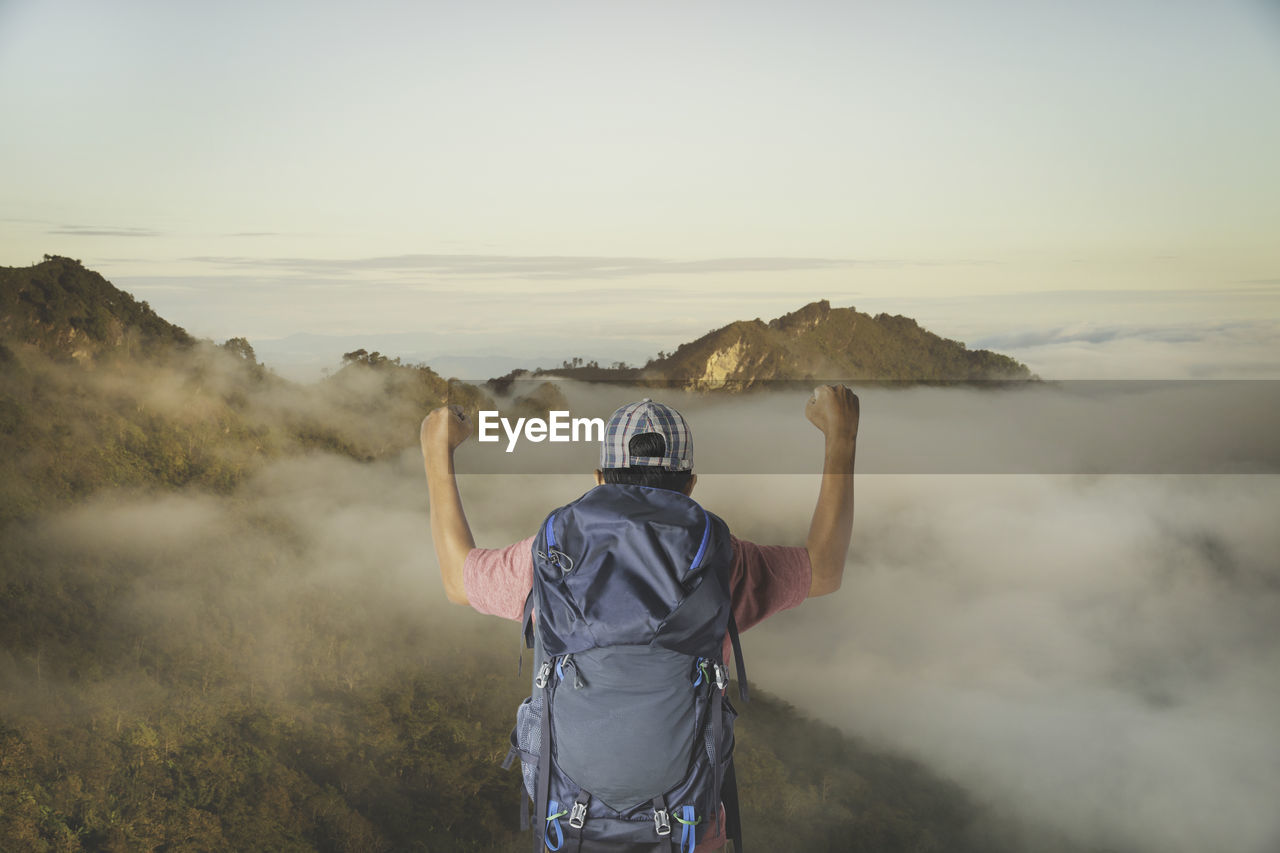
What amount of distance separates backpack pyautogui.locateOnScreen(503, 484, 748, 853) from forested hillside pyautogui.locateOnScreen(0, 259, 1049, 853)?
1630 cm

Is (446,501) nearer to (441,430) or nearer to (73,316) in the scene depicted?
(441,430)

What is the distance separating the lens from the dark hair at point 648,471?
8.21 feet

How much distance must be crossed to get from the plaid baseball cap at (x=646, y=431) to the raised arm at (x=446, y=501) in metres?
0.48

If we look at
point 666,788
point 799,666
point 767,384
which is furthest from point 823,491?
point 799,666

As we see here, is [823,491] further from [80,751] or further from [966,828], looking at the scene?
[966,828]

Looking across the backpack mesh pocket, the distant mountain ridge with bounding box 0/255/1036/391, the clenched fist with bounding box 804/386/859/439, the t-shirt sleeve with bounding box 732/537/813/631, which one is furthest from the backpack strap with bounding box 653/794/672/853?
the distant mountain ridge with bounding box 0/255/1036/391

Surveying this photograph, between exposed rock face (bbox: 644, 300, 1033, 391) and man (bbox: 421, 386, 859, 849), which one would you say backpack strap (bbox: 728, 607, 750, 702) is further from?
exposed rock face (bbox: 644, 300, 1033, 391)

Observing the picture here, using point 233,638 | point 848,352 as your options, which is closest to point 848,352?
point 848,352

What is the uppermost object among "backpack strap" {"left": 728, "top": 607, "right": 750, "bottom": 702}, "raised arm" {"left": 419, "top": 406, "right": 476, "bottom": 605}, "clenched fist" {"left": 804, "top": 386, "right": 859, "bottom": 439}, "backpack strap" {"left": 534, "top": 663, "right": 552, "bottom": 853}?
"clenched fist" {"left": 804, "top": 386, "right": 859, "bottom": 439}

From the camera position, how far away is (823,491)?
2621 mm

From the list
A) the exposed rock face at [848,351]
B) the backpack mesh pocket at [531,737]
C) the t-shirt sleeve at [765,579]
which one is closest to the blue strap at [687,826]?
the backpack mesh pocket at [531,737]

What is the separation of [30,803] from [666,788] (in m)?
25.2

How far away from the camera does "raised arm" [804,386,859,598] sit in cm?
258

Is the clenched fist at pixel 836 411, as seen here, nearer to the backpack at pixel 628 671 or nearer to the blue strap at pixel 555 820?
the backpack at pixel 628 671
